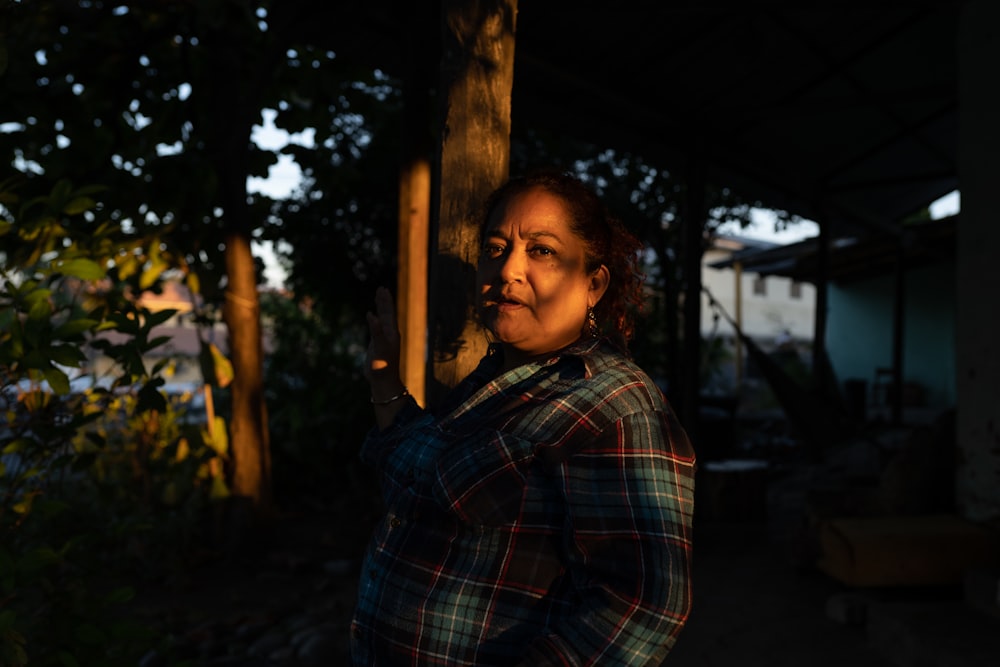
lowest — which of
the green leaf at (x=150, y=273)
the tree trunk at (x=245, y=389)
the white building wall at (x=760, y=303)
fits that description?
the tree trunk at (x=245, y=389)

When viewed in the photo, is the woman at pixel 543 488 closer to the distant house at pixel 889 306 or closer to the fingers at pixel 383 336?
the fingers at pixel 383 336

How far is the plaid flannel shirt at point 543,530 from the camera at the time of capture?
0.99 meters

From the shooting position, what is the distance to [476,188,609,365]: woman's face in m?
1.22

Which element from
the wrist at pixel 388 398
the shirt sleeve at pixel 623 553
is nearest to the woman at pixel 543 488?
the shirt sleeve at pixel 623 553

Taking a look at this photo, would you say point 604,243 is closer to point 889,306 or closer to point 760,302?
point 889,306

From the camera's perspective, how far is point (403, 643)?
1.15 meters

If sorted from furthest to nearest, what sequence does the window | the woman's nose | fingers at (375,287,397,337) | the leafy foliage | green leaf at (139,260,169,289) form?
1. the window
2. green leaf at (139,260,169,289)
3. the leafy foliage
4. fingers at (375,287,397,337)
5. the woman's nose

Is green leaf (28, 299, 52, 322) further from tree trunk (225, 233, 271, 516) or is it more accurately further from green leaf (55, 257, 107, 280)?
tree trunk (225, 233, 271, 516)

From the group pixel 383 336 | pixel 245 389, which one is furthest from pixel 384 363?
pixel 245 389

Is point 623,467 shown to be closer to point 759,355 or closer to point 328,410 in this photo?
point 759,355

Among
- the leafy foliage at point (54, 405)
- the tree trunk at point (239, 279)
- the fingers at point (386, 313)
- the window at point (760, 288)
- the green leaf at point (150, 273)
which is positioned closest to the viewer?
the fingers at point (386, 313)

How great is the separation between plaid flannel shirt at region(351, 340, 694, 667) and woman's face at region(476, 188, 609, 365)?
0.21 feet

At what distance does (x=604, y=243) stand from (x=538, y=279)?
13 centimetres

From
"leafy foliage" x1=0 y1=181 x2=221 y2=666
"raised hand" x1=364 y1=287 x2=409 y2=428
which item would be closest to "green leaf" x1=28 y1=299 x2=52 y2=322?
"leafy foliage" x1=0 y1=181 x2=221 y2=666
